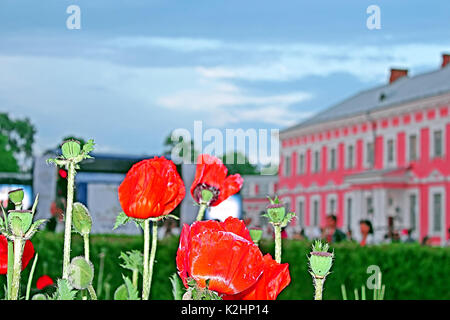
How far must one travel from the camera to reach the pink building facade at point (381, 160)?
3766 cm

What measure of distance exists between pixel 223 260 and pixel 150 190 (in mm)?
321

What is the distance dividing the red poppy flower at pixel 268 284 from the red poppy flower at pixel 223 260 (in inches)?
0.6

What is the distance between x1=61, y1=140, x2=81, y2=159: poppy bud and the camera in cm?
111

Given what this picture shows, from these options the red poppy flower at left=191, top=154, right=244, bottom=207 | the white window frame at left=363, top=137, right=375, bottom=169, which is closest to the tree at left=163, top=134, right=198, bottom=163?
the red poppy flower at left=191, top=154, right=244, bottom=207

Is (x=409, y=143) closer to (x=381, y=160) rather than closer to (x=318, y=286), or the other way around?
(x=381, y=160)

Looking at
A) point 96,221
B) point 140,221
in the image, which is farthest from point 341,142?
point 140,221

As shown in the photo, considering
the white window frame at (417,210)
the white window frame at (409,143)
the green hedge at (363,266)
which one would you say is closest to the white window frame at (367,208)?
the white window frame at (417,210)

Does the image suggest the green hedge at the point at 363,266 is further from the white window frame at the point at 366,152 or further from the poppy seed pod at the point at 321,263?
the white window frame at the point at 366,152

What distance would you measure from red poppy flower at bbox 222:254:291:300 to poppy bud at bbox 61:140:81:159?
30 centimetres

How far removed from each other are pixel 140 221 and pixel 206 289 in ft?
1.10

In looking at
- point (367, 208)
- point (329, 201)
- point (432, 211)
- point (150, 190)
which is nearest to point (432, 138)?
point (432, 211)

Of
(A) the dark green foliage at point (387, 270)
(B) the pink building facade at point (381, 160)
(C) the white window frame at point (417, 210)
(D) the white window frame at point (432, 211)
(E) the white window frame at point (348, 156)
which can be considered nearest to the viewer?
(A) the dark green foliage at point (387, 270)

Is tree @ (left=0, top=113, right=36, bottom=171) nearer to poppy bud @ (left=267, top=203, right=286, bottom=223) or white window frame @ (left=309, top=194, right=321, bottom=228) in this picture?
white window frame @ (left=309, top=194, right=321, bottom=228)
